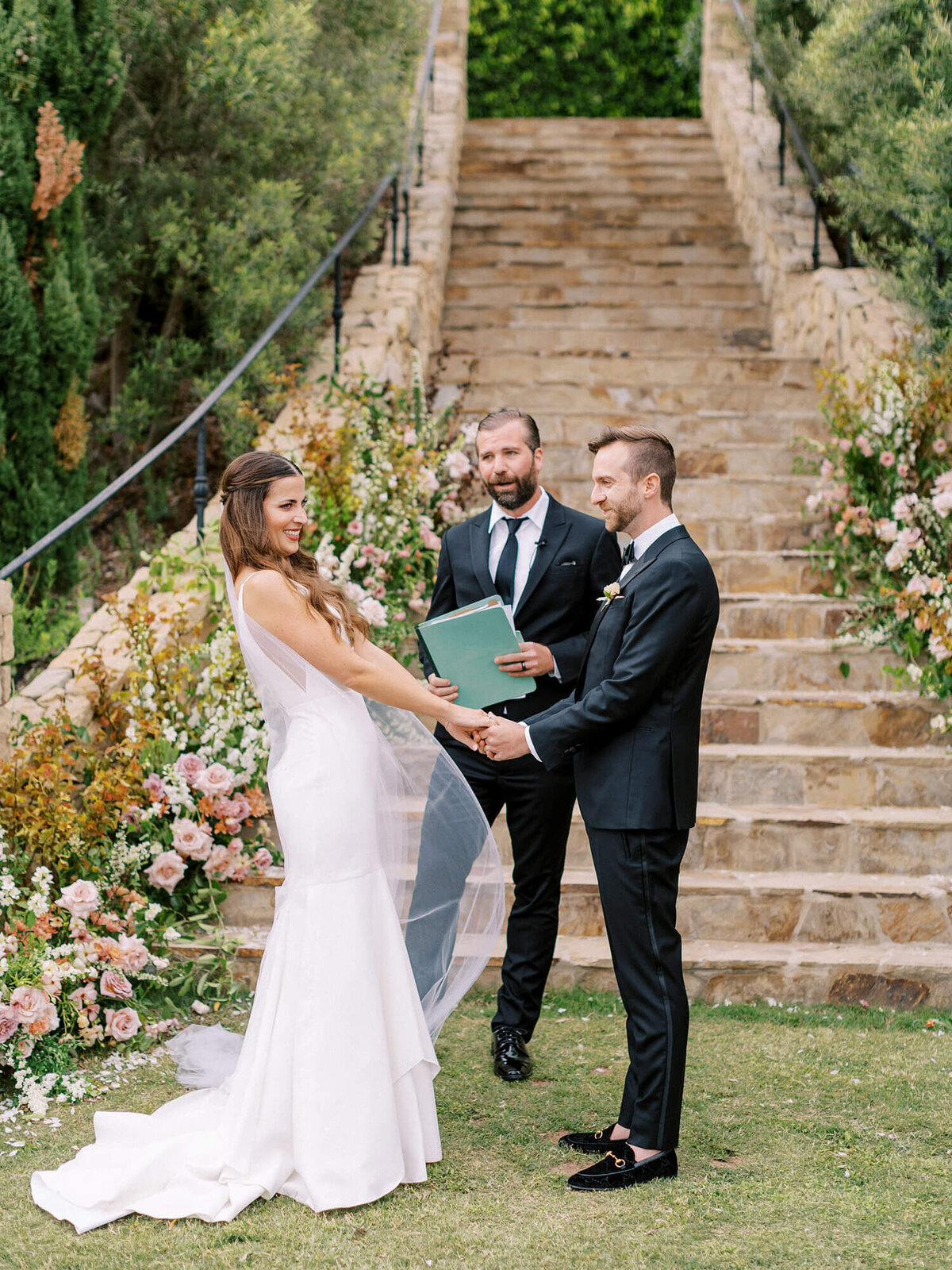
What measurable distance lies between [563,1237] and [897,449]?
4.21 m

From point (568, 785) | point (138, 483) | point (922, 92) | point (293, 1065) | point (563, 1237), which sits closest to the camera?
point (563, 1237)

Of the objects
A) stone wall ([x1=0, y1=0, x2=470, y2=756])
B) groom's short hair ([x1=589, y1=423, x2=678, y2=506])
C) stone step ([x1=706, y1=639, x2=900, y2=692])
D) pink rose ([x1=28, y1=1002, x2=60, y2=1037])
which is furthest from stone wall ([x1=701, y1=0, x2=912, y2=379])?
pink rose ([x1=28, y1=1002, x2=60, y2=1037])

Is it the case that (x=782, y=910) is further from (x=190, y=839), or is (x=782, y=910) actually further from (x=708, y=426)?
(x=708, y=426)

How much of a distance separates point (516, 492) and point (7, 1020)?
221 centimetres

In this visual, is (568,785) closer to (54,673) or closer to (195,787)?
(195,787)

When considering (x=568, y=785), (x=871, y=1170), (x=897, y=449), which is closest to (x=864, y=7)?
(x=897, y=449)

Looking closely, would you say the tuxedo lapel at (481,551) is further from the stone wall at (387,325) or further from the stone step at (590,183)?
the stone step at (590,183)

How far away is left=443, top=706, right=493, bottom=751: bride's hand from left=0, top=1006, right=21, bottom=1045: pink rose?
60.5 inches

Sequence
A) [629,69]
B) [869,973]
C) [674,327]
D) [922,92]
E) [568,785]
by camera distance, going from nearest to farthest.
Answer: [568,785] → [869,973] → [922,92] → [674,327] → [629,69]

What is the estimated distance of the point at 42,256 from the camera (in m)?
5.76

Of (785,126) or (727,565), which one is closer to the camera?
(727,565)

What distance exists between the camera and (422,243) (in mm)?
8727

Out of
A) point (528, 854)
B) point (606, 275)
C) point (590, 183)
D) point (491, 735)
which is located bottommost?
point (528, 854)

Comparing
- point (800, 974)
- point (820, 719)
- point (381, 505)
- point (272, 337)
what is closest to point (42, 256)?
point (272, 337)
